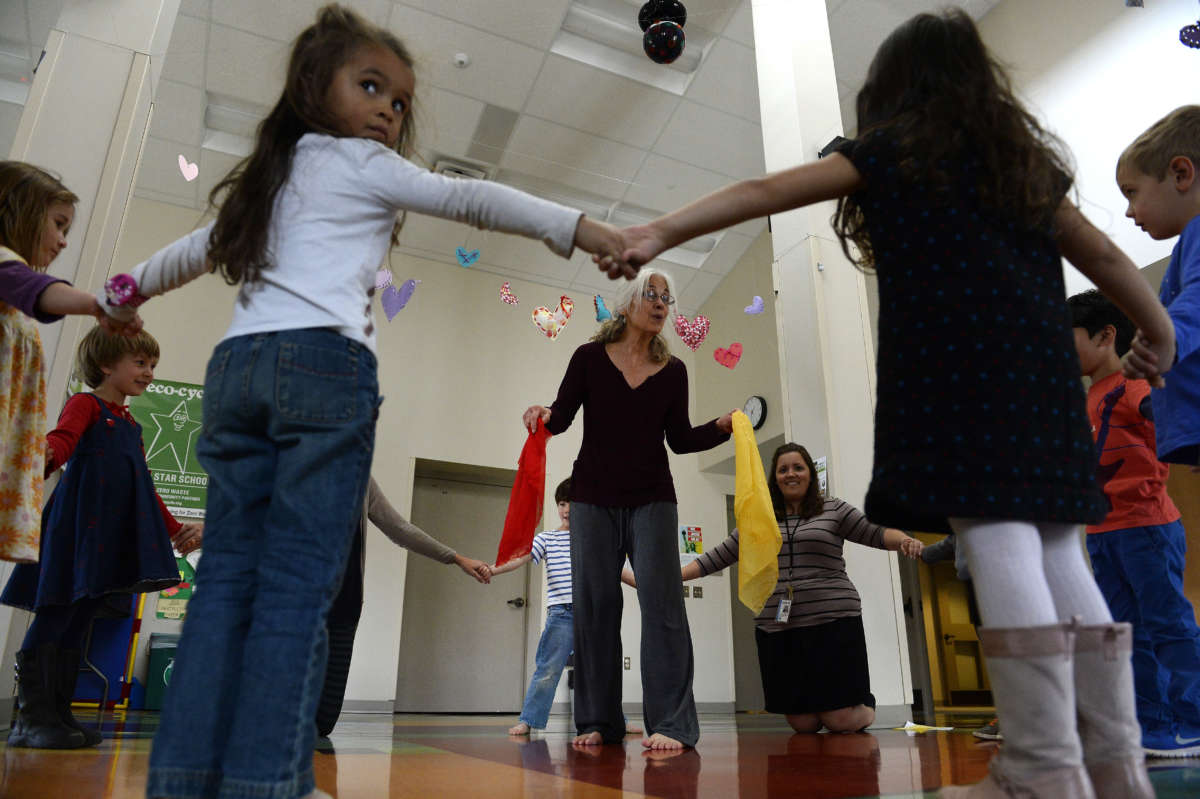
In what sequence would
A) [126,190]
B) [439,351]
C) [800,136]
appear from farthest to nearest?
[439,351]
[800,136]
[126,190]

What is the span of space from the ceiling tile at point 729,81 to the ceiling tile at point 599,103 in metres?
0.24

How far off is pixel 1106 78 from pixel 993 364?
4.42m

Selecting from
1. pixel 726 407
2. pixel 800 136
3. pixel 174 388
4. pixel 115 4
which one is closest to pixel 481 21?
pixel 800 136

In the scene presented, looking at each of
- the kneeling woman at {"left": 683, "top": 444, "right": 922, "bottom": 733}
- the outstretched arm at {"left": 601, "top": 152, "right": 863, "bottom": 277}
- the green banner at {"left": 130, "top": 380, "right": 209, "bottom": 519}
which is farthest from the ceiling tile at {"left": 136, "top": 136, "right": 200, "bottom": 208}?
the outstretched arm at {"left": 601, "top": 152, "right": 863, "bottom": 277}

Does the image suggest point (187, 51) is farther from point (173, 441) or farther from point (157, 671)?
point (157, 671)

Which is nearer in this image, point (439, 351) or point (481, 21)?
point (481, 21)

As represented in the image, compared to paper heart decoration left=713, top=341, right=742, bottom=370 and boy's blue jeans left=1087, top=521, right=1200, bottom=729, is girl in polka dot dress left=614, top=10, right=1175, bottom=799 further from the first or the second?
paper heart decoration left=713, top=341, right=742, bottom=370

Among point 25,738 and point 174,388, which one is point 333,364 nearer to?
point 25,738

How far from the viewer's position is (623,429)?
2414 millimetres

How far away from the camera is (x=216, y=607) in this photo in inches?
36.8

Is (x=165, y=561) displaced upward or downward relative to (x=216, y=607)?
Answer: upward

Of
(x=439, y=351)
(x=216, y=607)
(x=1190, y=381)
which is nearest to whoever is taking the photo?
(x=216, y=607)

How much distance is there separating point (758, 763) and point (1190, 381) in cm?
117

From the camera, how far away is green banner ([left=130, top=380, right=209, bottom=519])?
600cm
